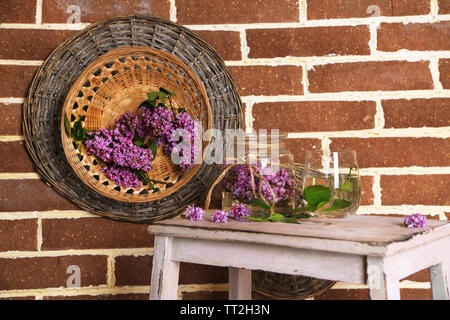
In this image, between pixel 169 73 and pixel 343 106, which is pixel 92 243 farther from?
pixel 343 106

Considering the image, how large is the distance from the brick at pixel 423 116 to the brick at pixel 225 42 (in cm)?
41

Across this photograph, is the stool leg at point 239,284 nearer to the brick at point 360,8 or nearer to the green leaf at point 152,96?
the green leaf at point 152,96

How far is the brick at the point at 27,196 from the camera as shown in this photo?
1.06 metres

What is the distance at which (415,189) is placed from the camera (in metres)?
1.07

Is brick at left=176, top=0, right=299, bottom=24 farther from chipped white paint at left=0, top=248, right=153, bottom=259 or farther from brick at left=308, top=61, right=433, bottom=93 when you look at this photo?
chipped white paint at left=0, top=248, right=153, bottom=259

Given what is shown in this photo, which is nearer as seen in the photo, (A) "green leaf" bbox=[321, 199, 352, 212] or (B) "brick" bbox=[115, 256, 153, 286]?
(A) "green leaf" bbox=[321, 199, 352, 212]

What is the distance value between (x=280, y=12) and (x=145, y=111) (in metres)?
0.43

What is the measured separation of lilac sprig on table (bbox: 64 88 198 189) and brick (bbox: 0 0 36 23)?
32 cm

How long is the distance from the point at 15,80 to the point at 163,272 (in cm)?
67

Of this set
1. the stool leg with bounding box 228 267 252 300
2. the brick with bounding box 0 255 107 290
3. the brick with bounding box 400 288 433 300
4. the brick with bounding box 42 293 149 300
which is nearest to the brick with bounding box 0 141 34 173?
the brick with bounding box 0 255 107 290

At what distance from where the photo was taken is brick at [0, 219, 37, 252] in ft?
3.46

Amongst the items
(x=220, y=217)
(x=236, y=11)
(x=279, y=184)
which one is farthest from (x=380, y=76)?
(x=220, y=217)

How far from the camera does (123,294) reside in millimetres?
1073

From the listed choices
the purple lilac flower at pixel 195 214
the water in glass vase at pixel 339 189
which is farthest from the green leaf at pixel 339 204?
the purple lilac flower at pixel 195 214
